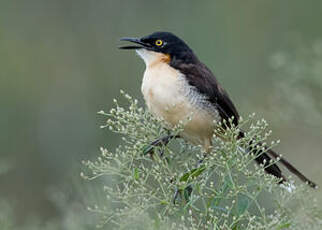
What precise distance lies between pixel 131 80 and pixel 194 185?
7032 millimetres

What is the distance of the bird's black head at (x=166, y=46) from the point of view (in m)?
5.46

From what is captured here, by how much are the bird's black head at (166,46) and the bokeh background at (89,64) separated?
10.4 feet

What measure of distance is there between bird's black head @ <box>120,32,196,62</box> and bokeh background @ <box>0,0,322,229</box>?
317 centimetres

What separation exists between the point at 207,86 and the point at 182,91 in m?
0.26

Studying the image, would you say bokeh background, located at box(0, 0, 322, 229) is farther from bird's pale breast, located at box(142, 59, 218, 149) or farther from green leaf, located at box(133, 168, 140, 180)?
green leaf, located at box(133, 168, 140, 180)

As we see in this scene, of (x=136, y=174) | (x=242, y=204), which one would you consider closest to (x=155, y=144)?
(x=136, y=174)

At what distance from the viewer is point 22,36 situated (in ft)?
39.4

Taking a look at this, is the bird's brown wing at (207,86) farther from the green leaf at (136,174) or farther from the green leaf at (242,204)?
the green leaf at (242,204)

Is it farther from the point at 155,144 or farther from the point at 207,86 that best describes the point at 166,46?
the point at 155,144

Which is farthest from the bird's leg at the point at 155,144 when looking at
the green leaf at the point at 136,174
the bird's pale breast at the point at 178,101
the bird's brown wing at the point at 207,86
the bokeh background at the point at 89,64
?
the bokeh background at the point at 89,64

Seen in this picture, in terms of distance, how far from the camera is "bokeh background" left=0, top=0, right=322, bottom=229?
381 inches

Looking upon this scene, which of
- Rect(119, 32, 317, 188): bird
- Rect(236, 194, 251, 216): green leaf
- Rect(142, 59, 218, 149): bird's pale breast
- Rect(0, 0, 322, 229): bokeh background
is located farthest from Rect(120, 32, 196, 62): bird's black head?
Rect(0, 0, 322, 229): bokeh background

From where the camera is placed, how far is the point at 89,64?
11.1 m

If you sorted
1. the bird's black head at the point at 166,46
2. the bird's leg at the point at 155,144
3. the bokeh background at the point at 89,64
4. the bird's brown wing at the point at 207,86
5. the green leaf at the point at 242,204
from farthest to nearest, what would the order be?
the bokeh background at the point at 89,64 < the bird's black head at the point at 166,46 < the bird's brown wing at the point at 207,86 < the bird's leg at the point at 155,144 < the green leaf at the point at 242,204
